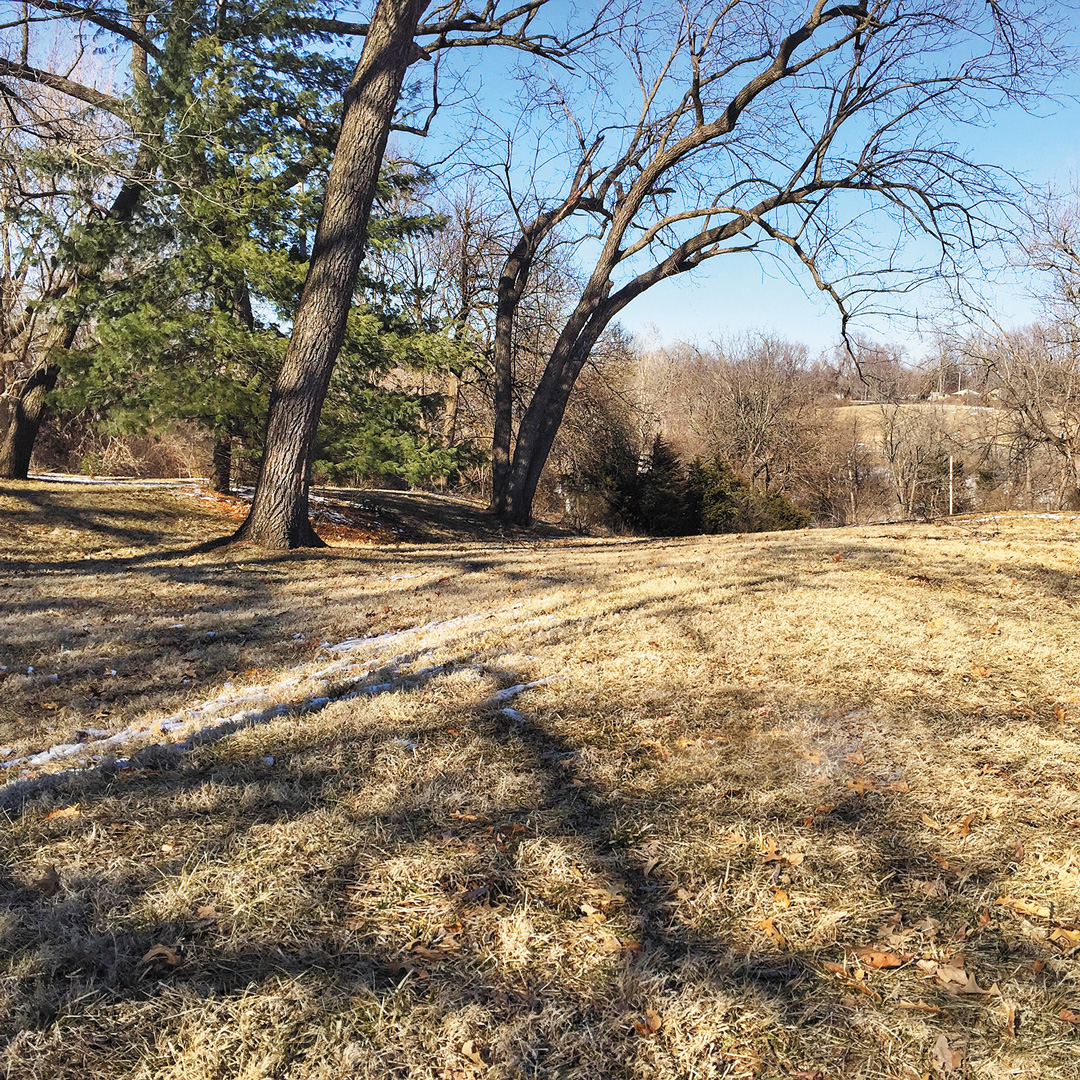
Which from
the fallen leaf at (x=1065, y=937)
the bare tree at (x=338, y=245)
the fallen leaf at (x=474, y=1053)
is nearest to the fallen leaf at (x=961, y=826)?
the fallen leaf at (x=1065, y=937)

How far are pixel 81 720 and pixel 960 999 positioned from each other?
4.10 metres

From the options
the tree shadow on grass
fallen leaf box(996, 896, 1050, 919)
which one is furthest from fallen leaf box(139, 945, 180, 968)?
fallen leaf box(996, 896, 1050, 919)

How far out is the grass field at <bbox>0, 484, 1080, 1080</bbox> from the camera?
188cm

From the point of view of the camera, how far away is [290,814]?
112 inches

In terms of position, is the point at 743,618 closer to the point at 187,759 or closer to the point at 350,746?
the point at 350,746

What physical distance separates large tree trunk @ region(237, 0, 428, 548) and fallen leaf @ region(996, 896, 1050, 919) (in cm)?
734

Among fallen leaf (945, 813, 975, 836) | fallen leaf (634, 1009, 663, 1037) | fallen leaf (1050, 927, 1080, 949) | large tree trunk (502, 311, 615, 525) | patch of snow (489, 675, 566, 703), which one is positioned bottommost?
fallen leaf (634, 1009, 663, 1037)

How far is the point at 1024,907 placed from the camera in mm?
2303

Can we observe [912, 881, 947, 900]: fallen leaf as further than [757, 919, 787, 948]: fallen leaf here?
Yes

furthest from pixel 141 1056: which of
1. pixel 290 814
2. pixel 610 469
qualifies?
pixel 610 469

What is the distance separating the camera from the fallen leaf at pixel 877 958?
2088 millimetres

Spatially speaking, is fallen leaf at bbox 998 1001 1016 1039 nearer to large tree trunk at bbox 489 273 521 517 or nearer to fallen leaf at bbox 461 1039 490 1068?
fallen leaf at bbox 461 1039 490 1068

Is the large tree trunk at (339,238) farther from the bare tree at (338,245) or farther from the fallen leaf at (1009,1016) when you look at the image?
the fallen leaf at (1009,1016)

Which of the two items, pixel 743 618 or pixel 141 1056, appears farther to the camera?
pixel 743 618
